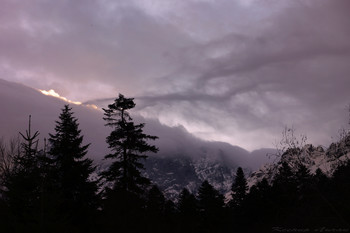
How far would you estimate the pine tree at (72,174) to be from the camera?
74.6 feet

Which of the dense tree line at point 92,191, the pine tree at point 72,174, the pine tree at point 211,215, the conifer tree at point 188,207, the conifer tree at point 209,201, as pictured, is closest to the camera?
the dense tree line at point 92,191

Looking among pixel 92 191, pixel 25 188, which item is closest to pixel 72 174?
pixel 92 191

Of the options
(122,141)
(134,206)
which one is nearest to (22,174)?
(134,206)

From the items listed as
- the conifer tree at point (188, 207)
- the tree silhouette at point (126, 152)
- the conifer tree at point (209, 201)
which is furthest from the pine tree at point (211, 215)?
the tree silhouette at point (126, 152)

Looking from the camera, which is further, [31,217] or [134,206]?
[134,206]

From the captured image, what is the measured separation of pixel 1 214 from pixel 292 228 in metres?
19.3

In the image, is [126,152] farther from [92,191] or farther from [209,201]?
[209,201]

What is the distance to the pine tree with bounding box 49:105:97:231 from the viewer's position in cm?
2274

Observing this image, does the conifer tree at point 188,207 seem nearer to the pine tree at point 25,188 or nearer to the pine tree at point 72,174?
the pine tree at point 72,174

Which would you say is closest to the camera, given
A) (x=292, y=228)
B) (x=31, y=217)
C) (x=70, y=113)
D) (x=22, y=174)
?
(x=31, y=217)

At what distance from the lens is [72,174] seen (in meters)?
24.1

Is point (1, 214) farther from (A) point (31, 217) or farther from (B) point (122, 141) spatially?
(B) point (122, 141)

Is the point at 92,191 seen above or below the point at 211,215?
above

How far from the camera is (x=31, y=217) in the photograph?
10703 mm
